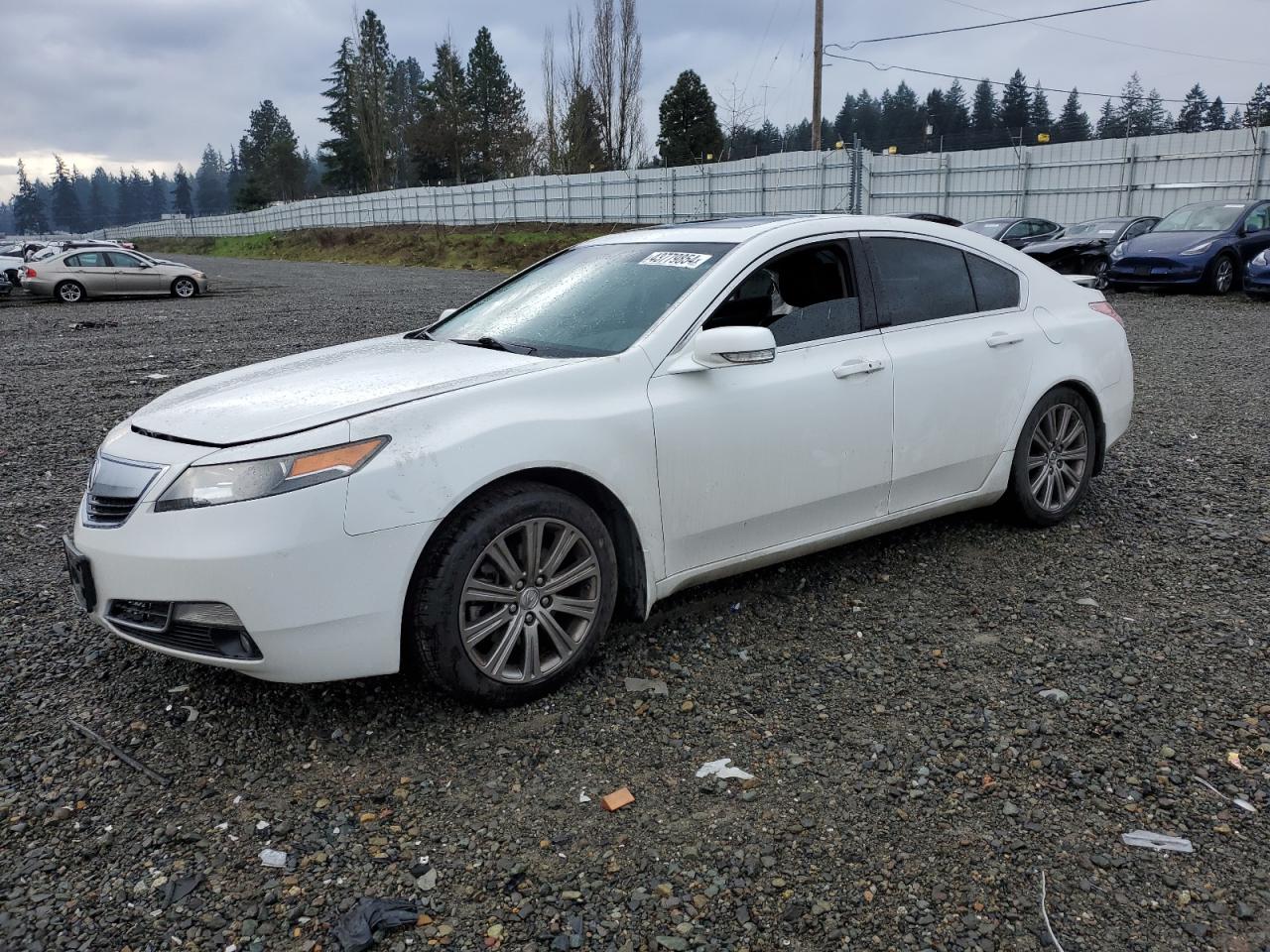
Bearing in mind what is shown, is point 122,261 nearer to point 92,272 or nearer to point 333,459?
point 92,272

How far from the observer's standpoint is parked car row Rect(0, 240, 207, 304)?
22641 mm

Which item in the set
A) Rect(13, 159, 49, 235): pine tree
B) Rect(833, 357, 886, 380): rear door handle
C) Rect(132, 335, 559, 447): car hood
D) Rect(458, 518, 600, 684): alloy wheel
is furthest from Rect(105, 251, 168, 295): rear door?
Rect(13, 159, 49, 235): pine tree

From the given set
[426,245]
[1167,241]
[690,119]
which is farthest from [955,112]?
[1167,241]

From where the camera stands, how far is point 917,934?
7.85ft

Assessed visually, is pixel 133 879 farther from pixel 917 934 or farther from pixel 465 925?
pixel 917 934

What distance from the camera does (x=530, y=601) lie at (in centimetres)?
341

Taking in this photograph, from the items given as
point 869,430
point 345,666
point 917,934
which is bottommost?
point 917,934

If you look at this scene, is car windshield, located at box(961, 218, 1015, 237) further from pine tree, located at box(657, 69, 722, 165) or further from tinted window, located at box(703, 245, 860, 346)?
pine tree, located at box(657, 69, 722, 165)

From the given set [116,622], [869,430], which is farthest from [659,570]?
[116,622]

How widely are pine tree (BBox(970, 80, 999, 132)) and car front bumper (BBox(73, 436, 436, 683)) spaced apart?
9870 cm

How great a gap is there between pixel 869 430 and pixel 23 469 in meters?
5.97

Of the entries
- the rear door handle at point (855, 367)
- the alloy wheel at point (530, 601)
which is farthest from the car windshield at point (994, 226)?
the alloy wheel at point (530, 601)

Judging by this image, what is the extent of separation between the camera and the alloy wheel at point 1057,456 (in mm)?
5062

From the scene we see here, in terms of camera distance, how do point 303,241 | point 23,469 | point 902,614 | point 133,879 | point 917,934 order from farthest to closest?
point 303,241, point 23,469, point 902,614, point 133,879, point 917,934
